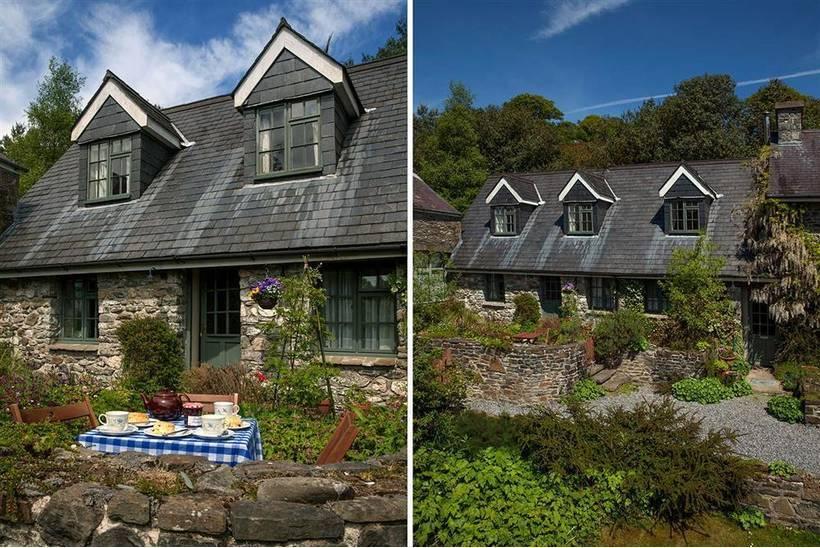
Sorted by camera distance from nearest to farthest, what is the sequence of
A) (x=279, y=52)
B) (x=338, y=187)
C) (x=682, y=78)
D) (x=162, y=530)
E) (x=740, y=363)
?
(x=162, y=530)
(x=740, y=363)
(x=682, y=78)
(x=338, y=187)
(x=279, y=52)

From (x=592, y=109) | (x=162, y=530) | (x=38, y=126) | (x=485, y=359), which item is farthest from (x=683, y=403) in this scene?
(x=38, y=126)

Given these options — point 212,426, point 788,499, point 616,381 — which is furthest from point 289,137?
point 788,499

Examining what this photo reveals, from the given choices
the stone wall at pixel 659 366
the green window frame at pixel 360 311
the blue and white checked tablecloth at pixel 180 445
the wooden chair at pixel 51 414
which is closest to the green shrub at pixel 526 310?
the stone wall at pixel 659 366

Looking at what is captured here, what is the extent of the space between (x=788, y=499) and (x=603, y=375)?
109cm

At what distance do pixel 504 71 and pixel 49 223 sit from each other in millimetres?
4724

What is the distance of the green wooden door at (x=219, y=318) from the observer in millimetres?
4938

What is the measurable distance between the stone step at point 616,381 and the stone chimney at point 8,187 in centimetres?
548

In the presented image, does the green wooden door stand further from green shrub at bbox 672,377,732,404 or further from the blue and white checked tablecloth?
green shrub at bbox 672,377,732,404

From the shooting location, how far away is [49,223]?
5.45m

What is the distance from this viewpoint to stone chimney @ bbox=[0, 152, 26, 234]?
5.11 m

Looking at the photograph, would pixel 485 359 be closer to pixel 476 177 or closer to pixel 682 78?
pixel 476 177

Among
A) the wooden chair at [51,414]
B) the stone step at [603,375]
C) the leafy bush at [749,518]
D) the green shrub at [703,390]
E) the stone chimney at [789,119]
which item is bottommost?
the leafy bush at [749,518]

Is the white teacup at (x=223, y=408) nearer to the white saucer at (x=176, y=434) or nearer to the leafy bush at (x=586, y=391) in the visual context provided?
the white saucer at (x=176, y=434)

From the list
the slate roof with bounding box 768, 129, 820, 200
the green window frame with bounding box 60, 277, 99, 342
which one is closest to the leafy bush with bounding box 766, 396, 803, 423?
the slate roof with bounding box 768, 129, 820, 200
